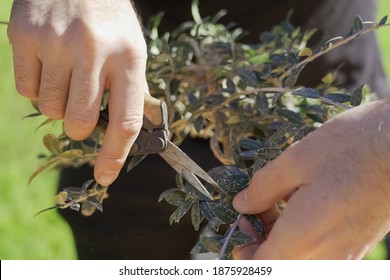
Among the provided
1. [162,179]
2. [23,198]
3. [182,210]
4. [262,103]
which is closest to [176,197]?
[182,210]

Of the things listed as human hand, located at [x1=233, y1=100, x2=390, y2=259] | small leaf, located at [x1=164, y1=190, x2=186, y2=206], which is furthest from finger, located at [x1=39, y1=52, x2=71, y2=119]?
human hand, located at [x1=233, y1=100, x2=390, y2=259]

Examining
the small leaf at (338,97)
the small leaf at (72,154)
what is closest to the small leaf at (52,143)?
the small leaf at (72,154)

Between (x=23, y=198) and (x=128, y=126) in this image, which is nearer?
(x=128, y=126)

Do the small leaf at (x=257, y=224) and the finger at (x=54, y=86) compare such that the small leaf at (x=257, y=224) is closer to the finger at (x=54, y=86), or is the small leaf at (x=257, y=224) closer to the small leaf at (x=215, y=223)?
the small leaf at (x=215, y=223)

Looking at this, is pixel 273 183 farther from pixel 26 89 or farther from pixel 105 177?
pixel 26 89

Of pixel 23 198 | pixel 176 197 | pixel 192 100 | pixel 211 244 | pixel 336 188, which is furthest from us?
pixel 23 198

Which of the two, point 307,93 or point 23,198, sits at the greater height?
point 307,93
